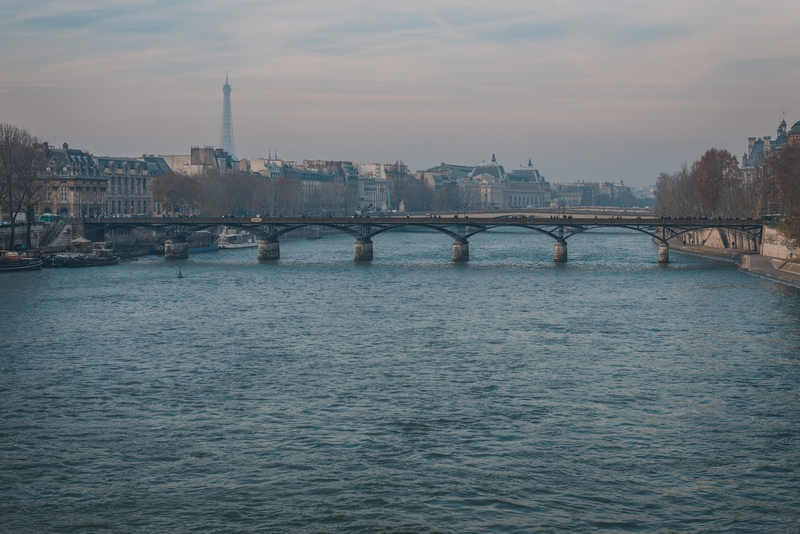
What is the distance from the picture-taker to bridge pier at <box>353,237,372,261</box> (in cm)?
8056

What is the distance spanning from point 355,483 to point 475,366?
41.4ft

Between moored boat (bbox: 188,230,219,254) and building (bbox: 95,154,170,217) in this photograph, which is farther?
building (bbox: 95,154,170,217)

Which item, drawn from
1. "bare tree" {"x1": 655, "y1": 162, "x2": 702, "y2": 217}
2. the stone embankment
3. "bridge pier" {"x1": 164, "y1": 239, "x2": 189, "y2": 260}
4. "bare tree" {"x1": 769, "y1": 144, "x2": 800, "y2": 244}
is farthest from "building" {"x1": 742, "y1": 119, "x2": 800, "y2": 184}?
"bridge pier" {"x1": 164, "y1": 239, "x2": 189, "y2": 260}

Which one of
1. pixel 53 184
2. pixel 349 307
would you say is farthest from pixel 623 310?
pixel 53 184

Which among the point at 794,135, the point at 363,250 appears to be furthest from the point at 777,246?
the point at 794,135

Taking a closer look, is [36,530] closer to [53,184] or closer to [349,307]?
[349,307]

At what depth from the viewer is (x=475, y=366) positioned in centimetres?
3372

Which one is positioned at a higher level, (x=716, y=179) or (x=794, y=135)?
(x=794, y=135)

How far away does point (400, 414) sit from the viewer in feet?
88.8

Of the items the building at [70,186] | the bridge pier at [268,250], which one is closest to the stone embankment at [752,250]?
the bridge pier at [268,250]

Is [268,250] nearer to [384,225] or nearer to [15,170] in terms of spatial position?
[384,225]

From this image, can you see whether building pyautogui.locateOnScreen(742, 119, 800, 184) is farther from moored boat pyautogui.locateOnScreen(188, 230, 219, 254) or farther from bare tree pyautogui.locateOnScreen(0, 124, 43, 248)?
bare tree pyautogui.locateOnScreen(0, 124, 43, 248)

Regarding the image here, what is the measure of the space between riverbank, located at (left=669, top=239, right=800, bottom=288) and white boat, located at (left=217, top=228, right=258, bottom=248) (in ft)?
147

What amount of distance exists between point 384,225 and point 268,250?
9.67 metres
